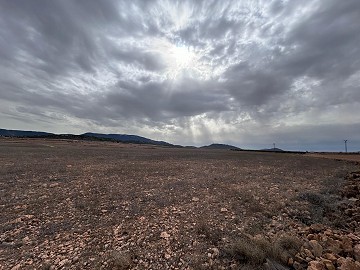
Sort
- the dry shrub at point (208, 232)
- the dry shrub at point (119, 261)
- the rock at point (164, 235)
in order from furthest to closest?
1. the rock at point (164, 235)
2. the dry shrub at point (208, 232)
3. the dry shrub at point (119, 261)

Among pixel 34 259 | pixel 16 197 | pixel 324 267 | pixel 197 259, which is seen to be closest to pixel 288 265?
pixel 324 267

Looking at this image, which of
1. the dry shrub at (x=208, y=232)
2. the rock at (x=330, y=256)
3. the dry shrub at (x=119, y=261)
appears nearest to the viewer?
the rock at (x=330, y=256)

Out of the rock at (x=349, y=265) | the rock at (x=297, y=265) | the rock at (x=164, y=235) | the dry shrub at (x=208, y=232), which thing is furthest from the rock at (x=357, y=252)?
the rock at (x=164, y=235)

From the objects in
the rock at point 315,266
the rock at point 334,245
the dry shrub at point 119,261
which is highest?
the rock at point 334,245

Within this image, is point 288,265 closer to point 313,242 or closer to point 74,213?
point 313,242

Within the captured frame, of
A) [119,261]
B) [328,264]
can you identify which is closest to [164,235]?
[119,261]

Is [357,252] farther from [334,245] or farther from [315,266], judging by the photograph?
[315,266]

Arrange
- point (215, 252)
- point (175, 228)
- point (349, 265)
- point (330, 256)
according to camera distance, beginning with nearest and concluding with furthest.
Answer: point (349, 265) < point (330, 256) < point (215, 252) < point (175, 228)

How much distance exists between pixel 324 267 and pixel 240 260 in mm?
1842

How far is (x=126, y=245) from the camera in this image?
6.29 meters

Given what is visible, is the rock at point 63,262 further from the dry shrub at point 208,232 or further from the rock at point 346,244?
the rock at point 346,244

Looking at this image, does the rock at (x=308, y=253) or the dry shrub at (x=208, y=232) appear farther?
the dry shrub at (x=208, y=232)

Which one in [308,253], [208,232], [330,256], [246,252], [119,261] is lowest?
[119,261]

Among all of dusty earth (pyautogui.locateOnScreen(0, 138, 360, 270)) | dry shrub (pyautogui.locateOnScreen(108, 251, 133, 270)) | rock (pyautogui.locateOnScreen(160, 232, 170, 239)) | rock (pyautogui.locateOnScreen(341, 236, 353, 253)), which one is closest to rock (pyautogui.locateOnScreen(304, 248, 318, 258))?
dusty earth (pyautogui.locateOnScreen(0, 138, 360, 270))
